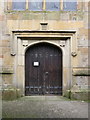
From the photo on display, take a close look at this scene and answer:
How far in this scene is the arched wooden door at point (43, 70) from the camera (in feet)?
19.9

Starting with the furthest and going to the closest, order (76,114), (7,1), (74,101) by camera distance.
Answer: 1. (7,1)
2. (74,101)
3. (76,114)

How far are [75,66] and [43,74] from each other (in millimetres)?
1168

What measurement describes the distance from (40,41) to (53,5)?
1322 mm

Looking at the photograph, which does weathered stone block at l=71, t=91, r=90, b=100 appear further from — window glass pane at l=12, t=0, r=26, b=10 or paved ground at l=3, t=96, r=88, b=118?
window glass pane at l=12, t=0, r=26, b=10

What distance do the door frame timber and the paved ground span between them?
2.11ft

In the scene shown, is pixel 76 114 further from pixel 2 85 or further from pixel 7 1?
pixel 7 1

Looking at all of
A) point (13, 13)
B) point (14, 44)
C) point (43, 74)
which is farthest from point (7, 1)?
point (43, 74)

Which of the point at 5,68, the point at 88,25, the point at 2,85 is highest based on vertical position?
the point at 88,25

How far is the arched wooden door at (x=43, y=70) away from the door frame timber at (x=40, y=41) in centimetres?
22

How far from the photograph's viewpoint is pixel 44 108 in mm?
4578

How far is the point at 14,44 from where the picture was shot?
5754 mm

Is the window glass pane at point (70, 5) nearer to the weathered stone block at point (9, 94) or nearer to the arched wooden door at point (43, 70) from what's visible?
the arched wooden door at point (43, 70)

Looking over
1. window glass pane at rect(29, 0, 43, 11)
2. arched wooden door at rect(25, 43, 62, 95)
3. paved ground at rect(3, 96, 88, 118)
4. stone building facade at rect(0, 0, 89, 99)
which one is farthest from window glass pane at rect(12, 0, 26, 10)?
paved ground at rect(3, 96, 88, 118)

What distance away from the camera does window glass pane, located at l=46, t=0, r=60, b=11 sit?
5.87m
